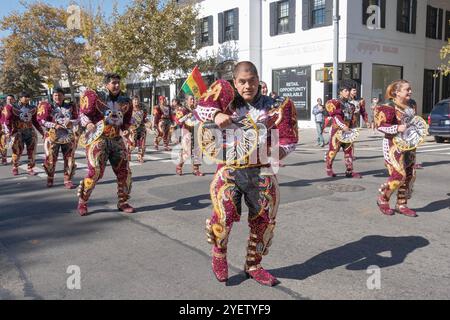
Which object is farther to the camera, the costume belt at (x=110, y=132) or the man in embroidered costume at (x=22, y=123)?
the man in embroidered costume at (x=22, y=123)

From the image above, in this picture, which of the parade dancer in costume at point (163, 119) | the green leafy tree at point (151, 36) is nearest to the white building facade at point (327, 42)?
the green leafy tree at point (151, 36)

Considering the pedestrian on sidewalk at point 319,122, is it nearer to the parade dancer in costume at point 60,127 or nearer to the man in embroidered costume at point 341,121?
the man in embroidered costume at point 341,121

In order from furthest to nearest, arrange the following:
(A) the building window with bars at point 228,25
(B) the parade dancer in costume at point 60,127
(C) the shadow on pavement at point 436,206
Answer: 1. (A) the building window with bars at point 228,25
2. (B) the parade dancer in costume at point 60,127
3. (C) the shadow on pavement at point 436,206

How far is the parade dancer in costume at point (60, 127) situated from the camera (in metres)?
8.66

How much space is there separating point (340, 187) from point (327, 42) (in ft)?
51.2

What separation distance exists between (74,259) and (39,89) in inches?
2066

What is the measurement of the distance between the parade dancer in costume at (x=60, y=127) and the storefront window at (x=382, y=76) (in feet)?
60.6

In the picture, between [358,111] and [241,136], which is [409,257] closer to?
[241,136]

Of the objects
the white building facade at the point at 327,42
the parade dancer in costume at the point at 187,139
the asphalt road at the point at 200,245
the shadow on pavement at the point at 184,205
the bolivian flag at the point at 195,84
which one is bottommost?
the asphalt road at the point at 200,245

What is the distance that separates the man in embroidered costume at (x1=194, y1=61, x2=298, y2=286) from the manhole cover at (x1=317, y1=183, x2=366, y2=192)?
4.72 meters

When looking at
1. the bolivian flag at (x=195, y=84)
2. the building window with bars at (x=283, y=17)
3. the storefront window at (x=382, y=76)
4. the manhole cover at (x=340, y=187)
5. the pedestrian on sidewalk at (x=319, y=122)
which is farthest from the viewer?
the building window with bars at (x=283, y=17)

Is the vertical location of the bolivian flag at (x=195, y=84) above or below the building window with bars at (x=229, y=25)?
below

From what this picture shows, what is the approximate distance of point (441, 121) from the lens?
17156 mm
